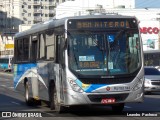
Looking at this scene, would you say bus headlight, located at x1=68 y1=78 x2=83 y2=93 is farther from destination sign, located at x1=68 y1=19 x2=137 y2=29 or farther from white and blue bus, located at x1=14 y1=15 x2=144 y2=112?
destination sign, located at x1=68 y1=19 x2=137 y2=29

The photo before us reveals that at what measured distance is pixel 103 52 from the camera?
15078 millimetres

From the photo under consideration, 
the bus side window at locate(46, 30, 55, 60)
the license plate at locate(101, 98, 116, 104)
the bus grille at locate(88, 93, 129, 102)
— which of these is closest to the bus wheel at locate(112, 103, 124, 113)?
the bus grille at locate(88, 93, 129, 102)

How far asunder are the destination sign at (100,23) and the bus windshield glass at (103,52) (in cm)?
18

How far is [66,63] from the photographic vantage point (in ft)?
49.2

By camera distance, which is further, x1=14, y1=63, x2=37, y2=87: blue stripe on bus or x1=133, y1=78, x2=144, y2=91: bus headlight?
x1=14, y1=63, x2=37, y2=87: blue stripe on bus

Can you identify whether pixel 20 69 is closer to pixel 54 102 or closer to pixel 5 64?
pixel 54 102

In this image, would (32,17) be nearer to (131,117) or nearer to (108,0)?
(108,0)

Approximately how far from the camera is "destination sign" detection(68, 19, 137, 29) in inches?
606

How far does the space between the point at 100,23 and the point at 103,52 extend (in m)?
1.01

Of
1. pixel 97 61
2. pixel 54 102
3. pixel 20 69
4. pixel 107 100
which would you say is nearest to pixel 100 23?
pixel 97 61

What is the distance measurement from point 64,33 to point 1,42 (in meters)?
116

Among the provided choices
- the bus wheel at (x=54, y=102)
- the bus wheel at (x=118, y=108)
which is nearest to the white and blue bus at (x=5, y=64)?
the bus wheel at (x=54, y=102)

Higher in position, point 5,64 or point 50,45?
point 50,45

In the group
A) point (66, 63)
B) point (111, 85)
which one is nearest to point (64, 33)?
point (66, 63)
